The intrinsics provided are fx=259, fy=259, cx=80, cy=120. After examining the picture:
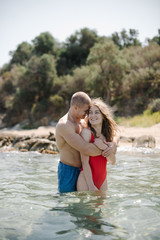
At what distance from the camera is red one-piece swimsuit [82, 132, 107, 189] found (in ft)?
14.8

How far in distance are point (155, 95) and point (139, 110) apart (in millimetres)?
2315

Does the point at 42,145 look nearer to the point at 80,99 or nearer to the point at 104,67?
the point at 80,99

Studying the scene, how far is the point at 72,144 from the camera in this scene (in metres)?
4.33

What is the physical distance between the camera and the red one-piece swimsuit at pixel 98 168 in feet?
14.8

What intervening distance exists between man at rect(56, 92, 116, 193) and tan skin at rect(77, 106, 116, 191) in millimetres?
107

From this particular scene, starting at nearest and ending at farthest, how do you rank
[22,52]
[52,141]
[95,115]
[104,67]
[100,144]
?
1. [100,144]
2. [95,115]
3. [52,141]
4. [104,67]
5. [22,52]

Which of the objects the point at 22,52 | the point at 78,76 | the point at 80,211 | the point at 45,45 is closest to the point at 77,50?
the point at 45,45

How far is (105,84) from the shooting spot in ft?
85.0

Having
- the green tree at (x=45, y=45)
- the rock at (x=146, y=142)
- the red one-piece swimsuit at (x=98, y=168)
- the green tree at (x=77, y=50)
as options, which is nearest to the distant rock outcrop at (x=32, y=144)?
the rock at (x=146, y=142)

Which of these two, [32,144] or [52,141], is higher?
[52,141]

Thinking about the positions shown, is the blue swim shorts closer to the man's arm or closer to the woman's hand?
the man's arm

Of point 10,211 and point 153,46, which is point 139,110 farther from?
point 10,211

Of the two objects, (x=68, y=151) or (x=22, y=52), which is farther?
(x=22, y=52)

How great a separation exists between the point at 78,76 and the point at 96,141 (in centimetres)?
2652
